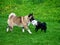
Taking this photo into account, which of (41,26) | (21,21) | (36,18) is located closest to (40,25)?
(41,26)

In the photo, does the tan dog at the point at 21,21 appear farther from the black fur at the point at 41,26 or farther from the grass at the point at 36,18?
the black fur at the point at 41,26

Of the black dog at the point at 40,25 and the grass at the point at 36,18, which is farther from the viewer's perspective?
the black dog at the point at 40,25

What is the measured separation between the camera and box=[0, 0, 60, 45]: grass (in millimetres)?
9695

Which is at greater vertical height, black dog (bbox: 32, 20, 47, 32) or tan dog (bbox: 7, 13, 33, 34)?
tan dog (bbox: 7, 13, 33, 34)

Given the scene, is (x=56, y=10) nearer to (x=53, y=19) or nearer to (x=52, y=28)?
(x=53, y=19)

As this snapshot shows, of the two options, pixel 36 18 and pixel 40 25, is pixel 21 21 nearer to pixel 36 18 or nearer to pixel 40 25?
pixel 40 25

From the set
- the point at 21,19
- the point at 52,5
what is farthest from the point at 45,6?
the point at 21,19

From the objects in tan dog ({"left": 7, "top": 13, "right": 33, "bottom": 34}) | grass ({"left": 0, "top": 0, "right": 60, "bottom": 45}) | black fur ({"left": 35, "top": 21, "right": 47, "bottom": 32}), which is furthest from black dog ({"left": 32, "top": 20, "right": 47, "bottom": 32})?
tan dog ({"left": 7, "top": 13, "right": 33, "bottom": 34})

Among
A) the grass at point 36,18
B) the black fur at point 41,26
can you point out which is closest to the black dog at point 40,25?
the black fur at point 41,26

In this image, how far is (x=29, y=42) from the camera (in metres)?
9.46

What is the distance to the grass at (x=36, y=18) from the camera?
970 cm

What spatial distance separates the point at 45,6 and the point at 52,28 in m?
4.94

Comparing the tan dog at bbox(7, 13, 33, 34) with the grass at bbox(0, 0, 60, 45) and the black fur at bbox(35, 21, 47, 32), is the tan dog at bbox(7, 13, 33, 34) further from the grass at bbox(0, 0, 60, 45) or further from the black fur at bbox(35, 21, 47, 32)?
the black fur at bbox(35, 21, 47, 32)

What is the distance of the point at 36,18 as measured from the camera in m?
14.4
